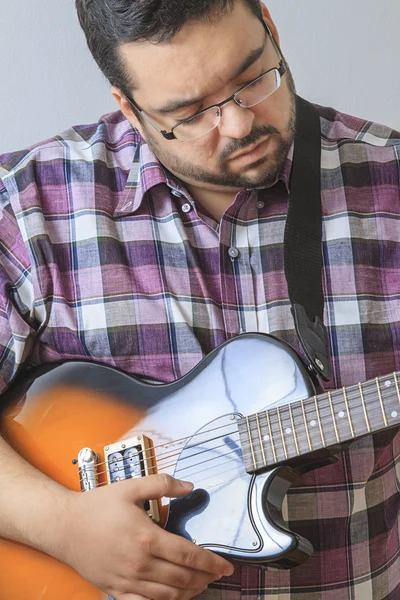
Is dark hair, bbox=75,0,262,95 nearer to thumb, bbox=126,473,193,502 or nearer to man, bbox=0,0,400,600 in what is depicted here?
man, bbox=0,0,400,600

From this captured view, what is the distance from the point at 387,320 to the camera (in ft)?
4.58

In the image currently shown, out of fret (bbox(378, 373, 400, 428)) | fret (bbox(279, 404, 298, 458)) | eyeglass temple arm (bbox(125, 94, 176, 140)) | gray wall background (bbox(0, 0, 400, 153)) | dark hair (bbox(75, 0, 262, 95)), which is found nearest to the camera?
fret (bbox(378, 373, 400, 428))

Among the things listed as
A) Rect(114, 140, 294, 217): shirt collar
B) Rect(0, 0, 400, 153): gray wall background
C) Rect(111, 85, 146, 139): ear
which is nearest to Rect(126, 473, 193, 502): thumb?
Rect(114, 140, 294, 217): shirt collar

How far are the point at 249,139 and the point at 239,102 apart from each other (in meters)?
0.06

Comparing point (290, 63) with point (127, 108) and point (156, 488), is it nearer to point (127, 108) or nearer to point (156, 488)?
point (127, 108)

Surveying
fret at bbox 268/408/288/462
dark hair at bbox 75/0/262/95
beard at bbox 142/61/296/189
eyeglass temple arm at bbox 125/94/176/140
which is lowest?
fret at bbox 268/408/288/462

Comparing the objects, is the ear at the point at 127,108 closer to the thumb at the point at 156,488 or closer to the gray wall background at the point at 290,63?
the gray wall background at the point at 290,63

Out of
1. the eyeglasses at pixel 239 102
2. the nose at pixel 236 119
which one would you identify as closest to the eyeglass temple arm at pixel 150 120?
the eyeglasses at pixel 239 102

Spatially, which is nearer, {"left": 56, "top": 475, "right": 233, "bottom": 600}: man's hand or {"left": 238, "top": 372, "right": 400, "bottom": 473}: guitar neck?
{"left": 238, "top": 372, "right": 400, "bottom": 473}: guitar neck

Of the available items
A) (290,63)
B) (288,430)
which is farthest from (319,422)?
(290,63)

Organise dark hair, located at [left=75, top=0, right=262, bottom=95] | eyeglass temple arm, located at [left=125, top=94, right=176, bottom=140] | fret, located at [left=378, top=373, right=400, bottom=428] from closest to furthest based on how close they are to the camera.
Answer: fret, located at [left=378, top=373, right=400, bottom=428] → dark hair, located at [left=75, top=0, right=262, bottom=95] → eyeglass temple arm, located at [left=125, top=94, right=176, bottom=140]

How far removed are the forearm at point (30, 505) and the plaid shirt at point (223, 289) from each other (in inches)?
6.6

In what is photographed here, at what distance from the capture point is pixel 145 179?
57.6 inches

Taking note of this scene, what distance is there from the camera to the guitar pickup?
1.28 m
